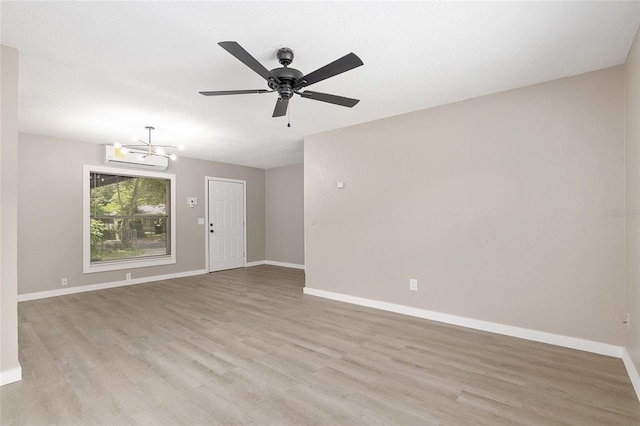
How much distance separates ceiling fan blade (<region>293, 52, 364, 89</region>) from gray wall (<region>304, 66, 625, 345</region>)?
6.44ft

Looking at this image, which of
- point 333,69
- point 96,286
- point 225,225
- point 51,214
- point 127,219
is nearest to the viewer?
point 333,69

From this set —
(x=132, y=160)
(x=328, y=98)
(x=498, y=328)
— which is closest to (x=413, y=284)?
(x=498, y=328)

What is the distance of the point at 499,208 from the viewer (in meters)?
3.19

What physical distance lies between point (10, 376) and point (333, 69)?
10.8 feet

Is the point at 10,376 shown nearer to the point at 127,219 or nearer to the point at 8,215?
the point at 8,215

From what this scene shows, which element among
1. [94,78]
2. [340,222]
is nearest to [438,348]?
[340,222]

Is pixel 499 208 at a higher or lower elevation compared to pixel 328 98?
lower

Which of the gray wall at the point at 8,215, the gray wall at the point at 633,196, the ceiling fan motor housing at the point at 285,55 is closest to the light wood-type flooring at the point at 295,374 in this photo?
the gray wall at the point at 8,215

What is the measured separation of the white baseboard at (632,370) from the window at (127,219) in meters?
6.67

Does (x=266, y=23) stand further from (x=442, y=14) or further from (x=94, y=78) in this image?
(x=94, y=78)

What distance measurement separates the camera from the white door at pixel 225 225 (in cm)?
692

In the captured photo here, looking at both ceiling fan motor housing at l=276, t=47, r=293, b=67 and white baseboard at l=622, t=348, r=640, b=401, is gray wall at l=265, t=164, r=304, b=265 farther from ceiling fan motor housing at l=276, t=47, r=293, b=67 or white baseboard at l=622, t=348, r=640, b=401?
white baseboard at l=622, t=348, r=640, b=401

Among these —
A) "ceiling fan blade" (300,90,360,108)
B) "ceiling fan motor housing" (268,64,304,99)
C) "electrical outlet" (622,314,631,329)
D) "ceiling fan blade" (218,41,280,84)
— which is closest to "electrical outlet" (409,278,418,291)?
"electrical outlet" (622,314,631,329)

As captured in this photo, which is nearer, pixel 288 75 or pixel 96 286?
pixel 288 75
